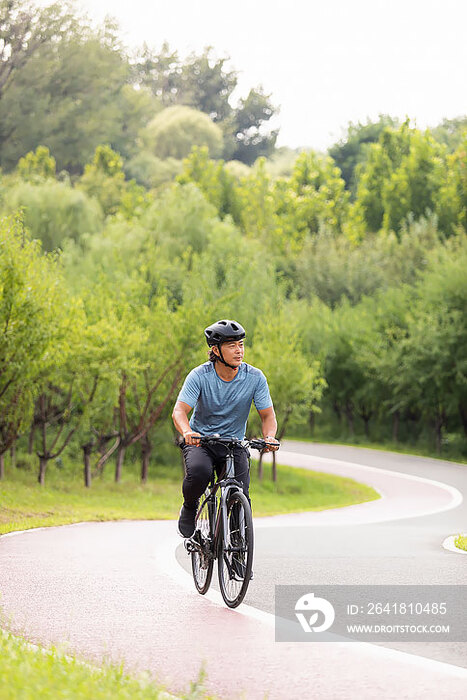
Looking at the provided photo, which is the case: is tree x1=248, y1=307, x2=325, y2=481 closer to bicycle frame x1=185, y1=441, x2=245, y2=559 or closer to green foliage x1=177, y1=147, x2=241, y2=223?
bicycle frame x1=185, y1=441, x2=245, y2=559

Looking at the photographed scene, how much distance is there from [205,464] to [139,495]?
76.0 feet

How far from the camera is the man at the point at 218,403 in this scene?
23.6 feet

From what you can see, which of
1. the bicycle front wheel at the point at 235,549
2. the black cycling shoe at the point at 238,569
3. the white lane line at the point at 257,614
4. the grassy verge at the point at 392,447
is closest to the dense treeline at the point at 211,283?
the grassy verge at the point at 392,447

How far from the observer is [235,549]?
673cm

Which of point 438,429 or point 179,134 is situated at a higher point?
point 179,134

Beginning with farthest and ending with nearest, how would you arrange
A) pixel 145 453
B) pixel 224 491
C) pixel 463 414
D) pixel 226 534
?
pixel 463 414 < pixel 145 453 < pixel 224 491 < pixel 226 534

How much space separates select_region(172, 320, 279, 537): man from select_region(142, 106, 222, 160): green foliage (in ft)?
287

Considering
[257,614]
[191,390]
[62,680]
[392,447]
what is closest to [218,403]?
[191,390]

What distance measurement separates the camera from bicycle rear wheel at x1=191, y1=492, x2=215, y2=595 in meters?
7.27

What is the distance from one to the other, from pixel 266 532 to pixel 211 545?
7566 mm

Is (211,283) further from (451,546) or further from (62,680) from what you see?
(62,680)

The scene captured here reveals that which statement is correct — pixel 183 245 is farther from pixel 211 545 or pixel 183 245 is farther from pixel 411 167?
pixel 211 545

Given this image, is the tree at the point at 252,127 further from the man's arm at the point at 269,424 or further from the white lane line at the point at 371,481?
the man's arm at the point at 269,424

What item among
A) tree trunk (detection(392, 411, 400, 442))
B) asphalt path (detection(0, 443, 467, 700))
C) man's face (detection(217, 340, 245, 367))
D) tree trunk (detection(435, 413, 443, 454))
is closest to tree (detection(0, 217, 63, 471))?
asphalt path (detection(0, 443, 467, 700))
